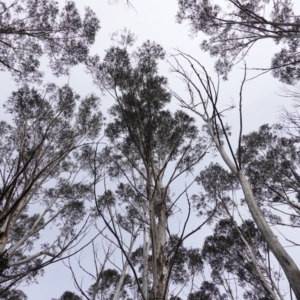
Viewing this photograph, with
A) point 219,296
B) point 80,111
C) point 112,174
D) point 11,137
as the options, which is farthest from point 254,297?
point 11,137

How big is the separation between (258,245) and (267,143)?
14.6 ft

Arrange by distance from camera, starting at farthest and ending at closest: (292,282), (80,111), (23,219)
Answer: (23,219)
(80,111)
(292,282)

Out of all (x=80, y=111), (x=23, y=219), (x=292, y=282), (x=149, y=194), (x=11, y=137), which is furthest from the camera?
(x=23, y=219)

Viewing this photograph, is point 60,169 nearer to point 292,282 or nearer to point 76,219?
point 76,219

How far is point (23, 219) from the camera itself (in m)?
10.6

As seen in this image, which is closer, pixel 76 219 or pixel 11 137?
pixel 11 137

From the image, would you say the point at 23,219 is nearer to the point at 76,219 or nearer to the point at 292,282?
the point at 76,219

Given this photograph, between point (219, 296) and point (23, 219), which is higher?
point (23, 219)

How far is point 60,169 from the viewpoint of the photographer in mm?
10078

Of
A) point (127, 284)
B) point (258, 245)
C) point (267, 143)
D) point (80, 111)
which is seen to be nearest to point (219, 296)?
point (258, 245)

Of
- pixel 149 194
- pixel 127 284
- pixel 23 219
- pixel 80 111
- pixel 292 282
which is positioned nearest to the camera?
pixel 292 282

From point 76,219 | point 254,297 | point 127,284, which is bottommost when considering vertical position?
point 254,297

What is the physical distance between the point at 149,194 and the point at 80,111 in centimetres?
813

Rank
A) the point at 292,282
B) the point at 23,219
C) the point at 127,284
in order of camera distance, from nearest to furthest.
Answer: the point at 292,282 → the point at 23,219 → the point at 127,284
